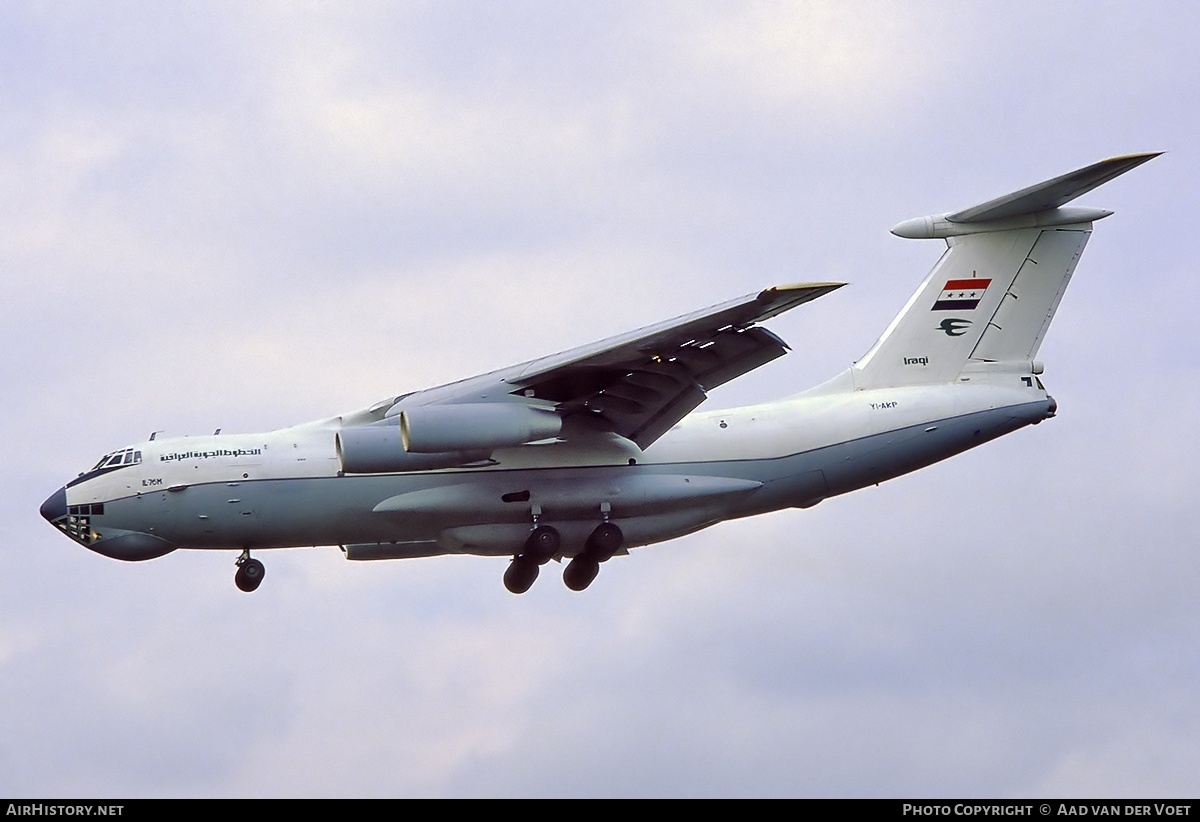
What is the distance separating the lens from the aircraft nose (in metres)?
19.4

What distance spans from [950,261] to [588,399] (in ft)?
14.2

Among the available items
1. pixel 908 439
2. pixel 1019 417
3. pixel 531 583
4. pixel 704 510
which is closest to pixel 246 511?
pixel 531 583

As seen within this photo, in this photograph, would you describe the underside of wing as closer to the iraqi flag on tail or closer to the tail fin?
the tail fin

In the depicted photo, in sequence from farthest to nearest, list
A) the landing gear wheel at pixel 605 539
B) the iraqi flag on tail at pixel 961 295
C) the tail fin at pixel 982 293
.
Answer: the iraqi flag on tail at pixel 961 295
the tail fin at pixel 982 293
the landing gear wheel at pixel 605 539

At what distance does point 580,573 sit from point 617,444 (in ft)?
5.13

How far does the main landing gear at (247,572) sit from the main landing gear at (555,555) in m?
2.53

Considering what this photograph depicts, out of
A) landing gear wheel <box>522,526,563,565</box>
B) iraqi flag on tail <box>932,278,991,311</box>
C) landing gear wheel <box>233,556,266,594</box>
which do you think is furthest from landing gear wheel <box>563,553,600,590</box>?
iraqi flag on tail <box>932,278,991,311</box>

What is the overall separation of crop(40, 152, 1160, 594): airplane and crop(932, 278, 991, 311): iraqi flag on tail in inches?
0.6

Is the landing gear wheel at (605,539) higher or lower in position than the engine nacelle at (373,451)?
lower

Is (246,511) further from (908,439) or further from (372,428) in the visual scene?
(908,439)

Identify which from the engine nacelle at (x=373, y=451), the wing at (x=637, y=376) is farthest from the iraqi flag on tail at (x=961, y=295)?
the engine nacelle at (x=373, y=451)

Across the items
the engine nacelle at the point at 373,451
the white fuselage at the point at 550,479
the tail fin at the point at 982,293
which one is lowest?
the white fuselage at the point at 550,479

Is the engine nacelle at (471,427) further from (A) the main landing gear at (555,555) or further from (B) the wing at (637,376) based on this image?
(A) the main landing gear at (555,555)

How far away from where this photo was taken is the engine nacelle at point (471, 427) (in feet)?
59.8
